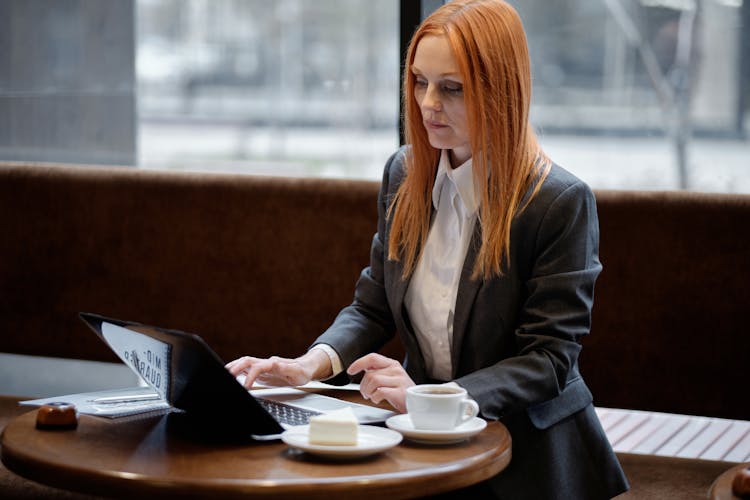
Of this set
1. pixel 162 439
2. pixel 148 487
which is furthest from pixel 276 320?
pixel 148 487

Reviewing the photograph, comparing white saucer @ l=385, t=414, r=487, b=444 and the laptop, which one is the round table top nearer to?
white saucer @ l=385, t=414, r=487, b=444

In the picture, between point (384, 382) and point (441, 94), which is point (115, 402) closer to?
point (384, 382)

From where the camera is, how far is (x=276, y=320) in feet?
9.67

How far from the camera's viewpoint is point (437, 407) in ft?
4.97

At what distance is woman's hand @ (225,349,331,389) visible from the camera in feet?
5.94

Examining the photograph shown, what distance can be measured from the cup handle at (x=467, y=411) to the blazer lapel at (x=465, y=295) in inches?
10.3

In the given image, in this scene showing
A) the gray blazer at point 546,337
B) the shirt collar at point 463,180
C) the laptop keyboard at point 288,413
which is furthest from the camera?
the shirt collar at point 463,180

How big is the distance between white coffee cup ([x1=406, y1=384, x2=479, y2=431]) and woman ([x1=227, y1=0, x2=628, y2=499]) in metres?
0.17

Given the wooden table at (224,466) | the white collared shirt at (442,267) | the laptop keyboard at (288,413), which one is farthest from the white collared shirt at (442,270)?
the wooden table at (224,466)

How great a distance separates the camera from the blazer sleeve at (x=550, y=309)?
174cm

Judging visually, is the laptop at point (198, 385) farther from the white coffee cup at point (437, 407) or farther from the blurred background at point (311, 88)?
the blurred background at point (311, 88)

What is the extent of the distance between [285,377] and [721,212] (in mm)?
1219

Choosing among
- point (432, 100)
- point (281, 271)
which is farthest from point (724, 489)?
point (281, 271)

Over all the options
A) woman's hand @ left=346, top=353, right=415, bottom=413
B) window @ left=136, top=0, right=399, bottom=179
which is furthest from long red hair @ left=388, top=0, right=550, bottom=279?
window @ left=136, top=0, right=399, bottom=179
